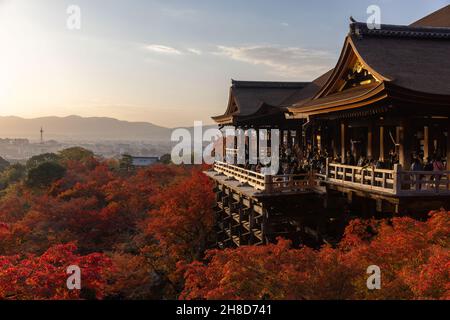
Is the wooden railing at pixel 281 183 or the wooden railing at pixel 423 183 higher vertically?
the wooden railing at pixel 423 183

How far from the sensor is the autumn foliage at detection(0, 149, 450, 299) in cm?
867

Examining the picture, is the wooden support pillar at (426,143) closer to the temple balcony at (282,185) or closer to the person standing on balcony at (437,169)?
the person standing on balcony at (437,169)

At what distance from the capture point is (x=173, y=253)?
25781 millimetres

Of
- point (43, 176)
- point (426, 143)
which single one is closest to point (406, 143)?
point (426, 143)

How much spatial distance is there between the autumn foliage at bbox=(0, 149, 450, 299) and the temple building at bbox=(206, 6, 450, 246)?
1.28 meters

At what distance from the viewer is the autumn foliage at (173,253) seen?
8.67 metres

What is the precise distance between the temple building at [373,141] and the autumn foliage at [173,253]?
1.28m

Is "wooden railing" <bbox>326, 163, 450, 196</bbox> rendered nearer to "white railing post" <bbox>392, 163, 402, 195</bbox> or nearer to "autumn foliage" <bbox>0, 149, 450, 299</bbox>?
"white railing post" <bbox>392, 163, 402, 195</bbox>

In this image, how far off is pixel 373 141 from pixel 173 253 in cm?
1446

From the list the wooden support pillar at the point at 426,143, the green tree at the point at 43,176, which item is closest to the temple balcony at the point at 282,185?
the wooden support pillar at the point at 426,143

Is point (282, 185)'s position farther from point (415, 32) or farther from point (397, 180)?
point (415, 32)

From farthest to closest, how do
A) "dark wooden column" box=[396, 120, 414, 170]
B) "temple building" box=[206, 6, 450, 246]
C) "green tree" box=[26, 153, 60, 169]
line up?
"green tree" box=[26, 153, 60, 169], "dark wooden column" box=[396, 120, 414, 170], "temple building" box=[206, 6, 450, 246]

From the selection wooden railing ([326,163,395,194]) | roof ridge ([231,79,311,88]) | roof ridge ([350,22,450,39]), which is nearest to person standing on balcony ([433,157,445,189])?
wooden railing ([326,163,395,194])
